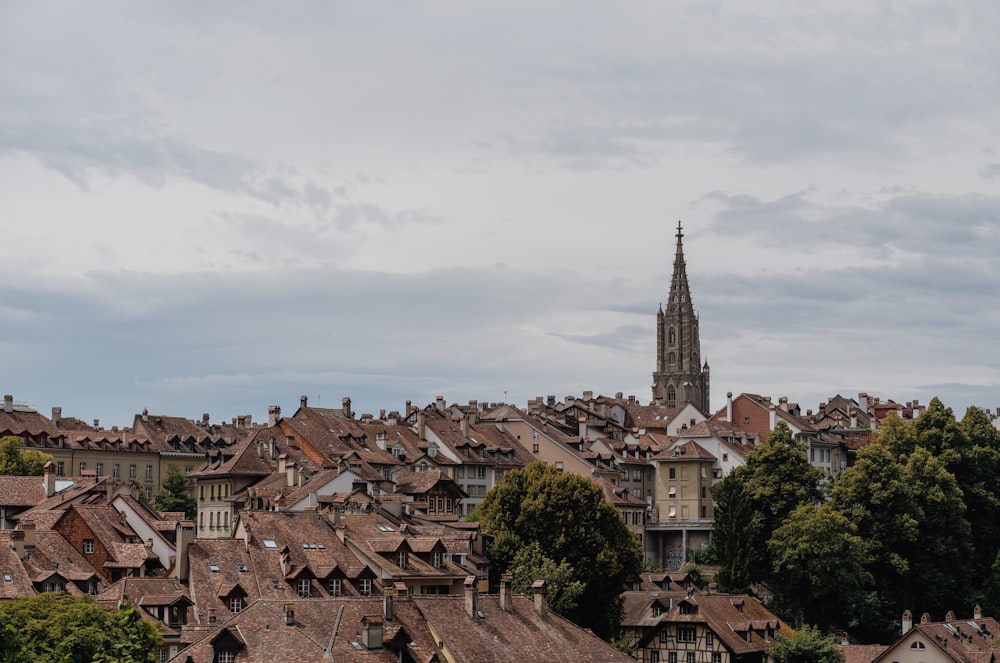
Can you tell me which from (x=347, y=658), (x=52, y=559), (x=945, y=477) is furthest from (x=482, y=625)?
(x=945, y=477)

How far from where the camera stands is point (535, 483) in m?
106

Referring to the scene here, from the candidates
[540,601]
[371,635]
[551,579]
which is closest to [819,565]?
[551,579]

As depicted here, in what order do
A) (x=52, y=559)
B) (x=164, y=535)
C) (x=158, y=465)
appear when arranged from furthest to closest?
(x=158, y=465), (x=164, y=535), (x=52, y=559)

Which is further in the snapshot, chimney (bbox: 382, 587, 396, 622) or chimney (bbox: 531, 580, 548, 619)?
chimney (bbox: 531, 580, 548, 619)

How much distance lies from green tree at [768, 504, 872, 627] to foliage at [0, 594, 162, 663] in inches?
2038

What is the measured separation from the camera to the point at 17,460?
429 ft

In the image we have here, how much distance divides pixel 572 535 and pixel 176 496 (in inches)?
2071

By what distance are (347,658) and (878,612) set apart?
51095 mm

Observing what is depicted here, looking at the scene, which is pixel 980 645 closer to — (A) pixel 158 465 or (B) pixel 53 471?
(B) pixel 53 471

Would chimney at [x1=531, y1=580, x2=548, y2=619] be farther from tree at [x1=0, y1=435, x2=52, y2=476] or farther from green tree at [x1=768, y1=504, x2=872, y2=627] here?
tree at [x1=0, y1=435, x2=52, y2=476]

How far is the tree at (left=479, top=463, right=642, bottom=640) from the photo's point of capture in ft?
334

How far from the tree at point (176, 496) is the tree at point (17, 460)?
11675 millimetres

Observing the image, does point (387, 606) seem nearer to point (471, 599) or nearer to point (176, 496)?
point (471, 599)

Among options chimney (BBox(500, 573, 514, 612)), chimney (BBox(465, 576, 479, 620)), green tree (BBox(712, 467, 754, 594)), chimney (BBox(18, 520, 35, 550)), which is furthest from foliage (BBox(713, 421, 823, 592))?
chimney (BBox(18, 520, 35, 550))
